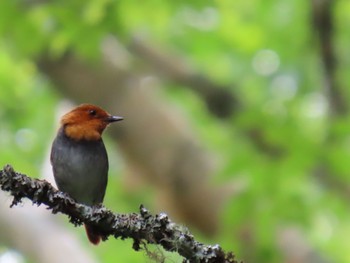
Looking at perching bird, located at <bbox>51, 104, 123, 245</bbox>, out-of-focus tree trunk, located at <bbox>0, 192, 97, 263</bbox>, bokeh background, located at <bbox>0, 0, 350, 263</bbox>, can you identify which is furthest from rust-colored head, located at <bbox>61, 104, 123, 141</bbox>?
out-of-focus tree trunk, located at <bbox>0, 192, 97, 263</bbox>

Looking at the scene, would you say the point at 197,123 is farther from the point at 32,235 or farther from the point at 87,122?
the point at 87,122

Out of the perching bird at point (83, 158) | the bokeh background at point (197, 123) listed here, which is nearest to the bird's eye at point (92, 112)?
the perching bird at point (83, 158)

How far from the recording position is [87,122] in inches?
148

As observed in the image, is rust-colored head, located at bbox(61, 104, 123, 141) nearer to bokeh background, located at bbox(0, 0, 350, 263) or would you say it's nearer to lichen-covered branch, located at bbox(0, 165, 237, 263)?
lichen-covered branch, located at bbox(0, 165, 237, 263)

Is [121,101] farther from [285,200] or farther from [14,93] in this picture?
[285,200]

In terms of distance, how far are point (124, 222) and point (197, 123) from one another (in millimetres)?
9825

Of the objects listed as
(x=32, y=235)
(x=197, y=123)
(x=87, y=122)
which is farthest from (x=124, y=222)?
(x=197, y=123)

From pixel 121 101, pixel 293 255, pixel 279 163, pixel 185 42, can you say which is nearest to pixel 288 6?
pixel 185 42

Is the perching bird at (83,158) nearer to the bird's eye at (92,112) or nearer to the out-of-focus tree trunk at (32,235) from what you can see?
the bird's eye at (92,112)

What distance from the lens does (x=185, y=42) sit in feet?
40.1

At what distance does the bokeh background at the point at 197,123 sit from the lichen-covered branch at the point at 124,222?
12.0 ft

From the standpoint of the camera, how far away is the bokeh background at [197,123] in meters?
6.64

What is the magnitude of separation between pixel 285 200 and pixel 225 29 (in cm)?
335

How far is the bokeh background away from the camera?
21.8 ft
